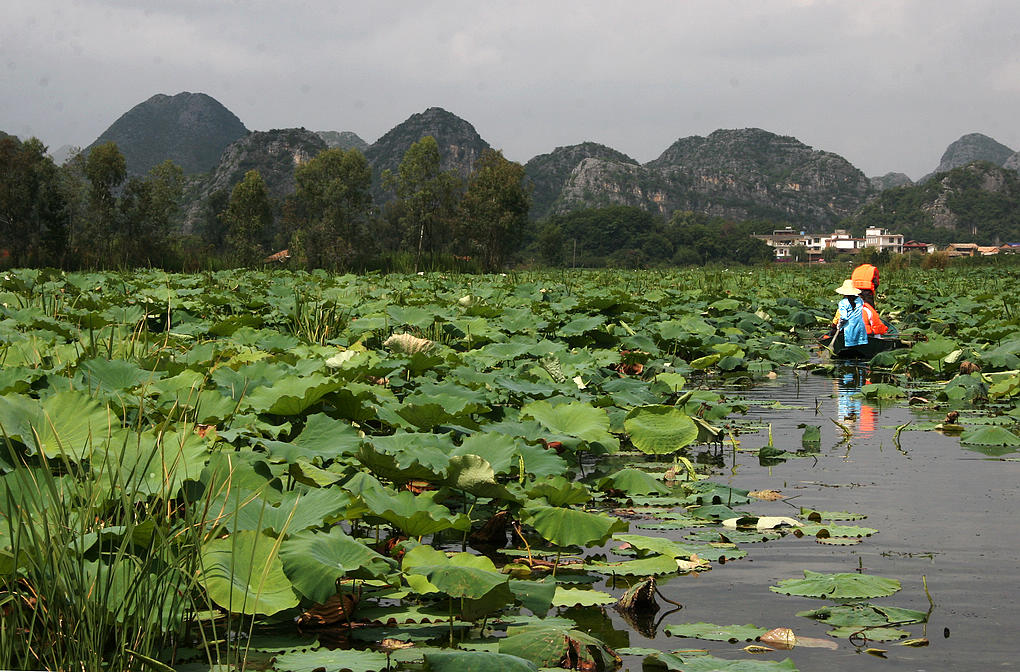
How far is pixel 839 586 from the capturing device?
220 centimetres

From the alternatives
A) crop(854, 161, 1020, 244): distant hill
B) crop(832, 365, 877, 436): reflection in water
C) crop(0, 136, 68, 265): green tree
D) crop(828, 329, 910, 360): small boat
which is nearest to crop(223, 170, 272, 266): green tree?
crop(0, 136, 68, 265): green tree

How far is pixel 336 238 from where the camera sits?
49438 mm

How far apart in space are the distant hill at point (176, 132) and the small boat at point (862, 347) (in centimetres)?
14667

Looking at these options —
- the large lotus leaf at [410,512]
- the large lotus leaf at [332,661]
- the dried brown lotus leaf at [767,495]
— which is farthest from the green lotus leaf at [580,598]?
the dried brown lotus leaf at [767,495]

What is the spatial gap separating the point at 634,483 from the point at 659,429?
1.92 ft

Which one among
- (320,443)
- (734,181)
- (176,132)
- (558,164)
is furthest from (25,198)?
(734,181)

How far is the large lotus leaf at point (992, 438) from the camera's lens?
4055mm

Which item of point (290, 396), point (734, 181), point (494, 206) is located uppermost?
point (734, 181)

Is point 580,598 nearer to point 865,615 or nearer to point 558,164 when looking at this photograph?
point 865,615

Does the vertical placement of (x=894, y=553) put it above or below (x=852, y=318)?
below

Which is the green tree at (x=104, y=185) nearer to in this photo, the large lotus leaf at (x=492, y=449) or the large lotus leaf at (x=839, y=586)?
the large lotus leaf at (x=492, y=449)

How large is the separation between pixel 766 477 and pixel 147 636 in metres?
2.62

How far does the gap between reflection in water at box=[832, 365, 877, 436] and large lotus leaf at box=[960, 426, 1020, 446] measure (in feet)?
1.69

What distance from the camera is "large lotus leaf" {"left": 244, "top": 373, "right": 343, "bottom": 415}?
300 cm
